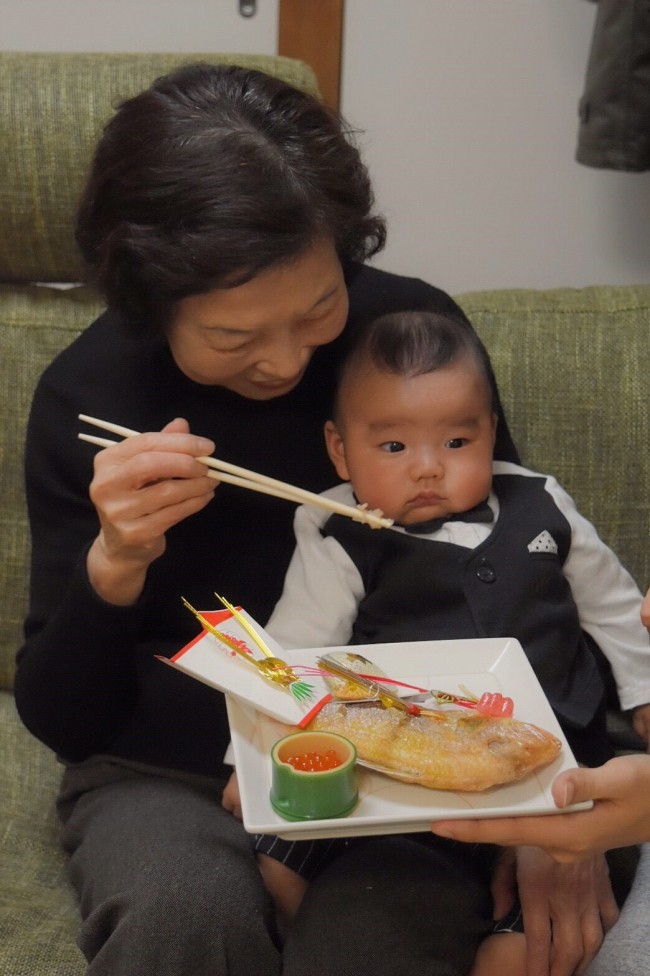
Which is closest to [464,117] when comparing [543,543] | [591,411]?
[591,411]

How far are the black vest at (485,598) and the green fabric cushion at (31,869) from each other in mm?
510

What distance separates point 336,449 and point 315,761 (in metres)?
0.54

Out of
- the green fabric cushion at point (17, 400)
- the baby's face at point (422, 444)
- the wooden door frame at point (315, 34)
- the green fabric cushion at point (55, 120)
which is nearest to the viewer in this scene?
the baby's face at point (422, 444)

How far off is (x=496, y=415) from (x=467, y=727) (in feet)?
1.77

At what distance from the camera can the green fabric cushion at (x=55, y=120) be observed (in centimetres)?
163

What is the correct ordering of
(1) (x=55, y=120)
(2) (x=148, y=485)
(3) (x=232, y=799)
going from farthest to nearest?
(1) (x=55, y=120), (3) (x=232, y=799), (2) (x=148, y=485)

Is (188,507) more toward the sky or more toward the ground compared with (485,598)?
more toward the sky

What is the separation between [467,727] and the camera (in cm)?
111

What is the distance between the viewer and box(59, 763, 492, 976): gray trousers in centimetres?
114

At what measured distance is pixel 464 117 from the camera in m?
2.40

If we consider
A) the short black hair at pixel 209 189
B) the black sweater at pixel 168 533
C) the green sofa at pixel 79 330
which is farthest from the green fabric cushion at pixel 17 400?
the short black hair at pixel 209 189

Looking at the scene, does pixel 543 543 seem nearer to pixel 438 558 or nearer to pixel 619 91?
pixel 438 558

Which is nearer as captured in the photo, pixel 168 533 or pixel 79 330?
pixel 168 533

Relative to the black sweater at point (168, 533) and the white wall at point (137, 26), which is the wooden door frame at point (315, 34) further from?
the black sweater at point (168, 533)
